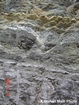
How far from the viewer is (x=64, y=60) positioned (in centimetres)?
648

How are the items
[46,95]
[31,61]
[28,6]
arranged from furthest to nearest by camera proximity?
[28,6]
[31,61]
[46,95]

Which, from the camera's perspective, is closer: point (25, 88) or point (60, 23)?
point (25, 88)

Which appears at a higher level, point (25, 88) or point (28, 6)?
point (28, 6)

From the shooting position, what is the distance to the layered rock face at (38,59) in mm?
6164

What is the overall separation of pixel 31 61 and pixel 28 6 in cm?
273

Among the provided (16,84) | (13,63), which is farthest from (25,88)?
(13,63)

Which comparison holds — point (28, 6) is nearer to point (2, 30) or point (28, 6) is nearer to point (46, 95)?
point (2, 30)

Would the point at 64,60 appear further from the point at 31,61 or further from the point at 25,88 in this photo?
the point at 25,88

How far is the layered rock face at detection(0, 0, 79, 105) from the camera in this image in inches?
243

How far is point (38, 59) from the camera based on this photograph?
6.60 metres

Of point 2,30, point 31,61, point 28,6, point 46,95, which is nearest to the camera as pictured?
point 46,95

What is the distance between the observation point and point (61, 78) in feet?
20.6

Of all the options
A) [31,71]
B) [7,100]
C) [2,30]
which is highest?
[2,30]

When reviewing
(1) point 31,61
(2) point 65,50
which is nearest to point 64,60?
(2) point 65,50
